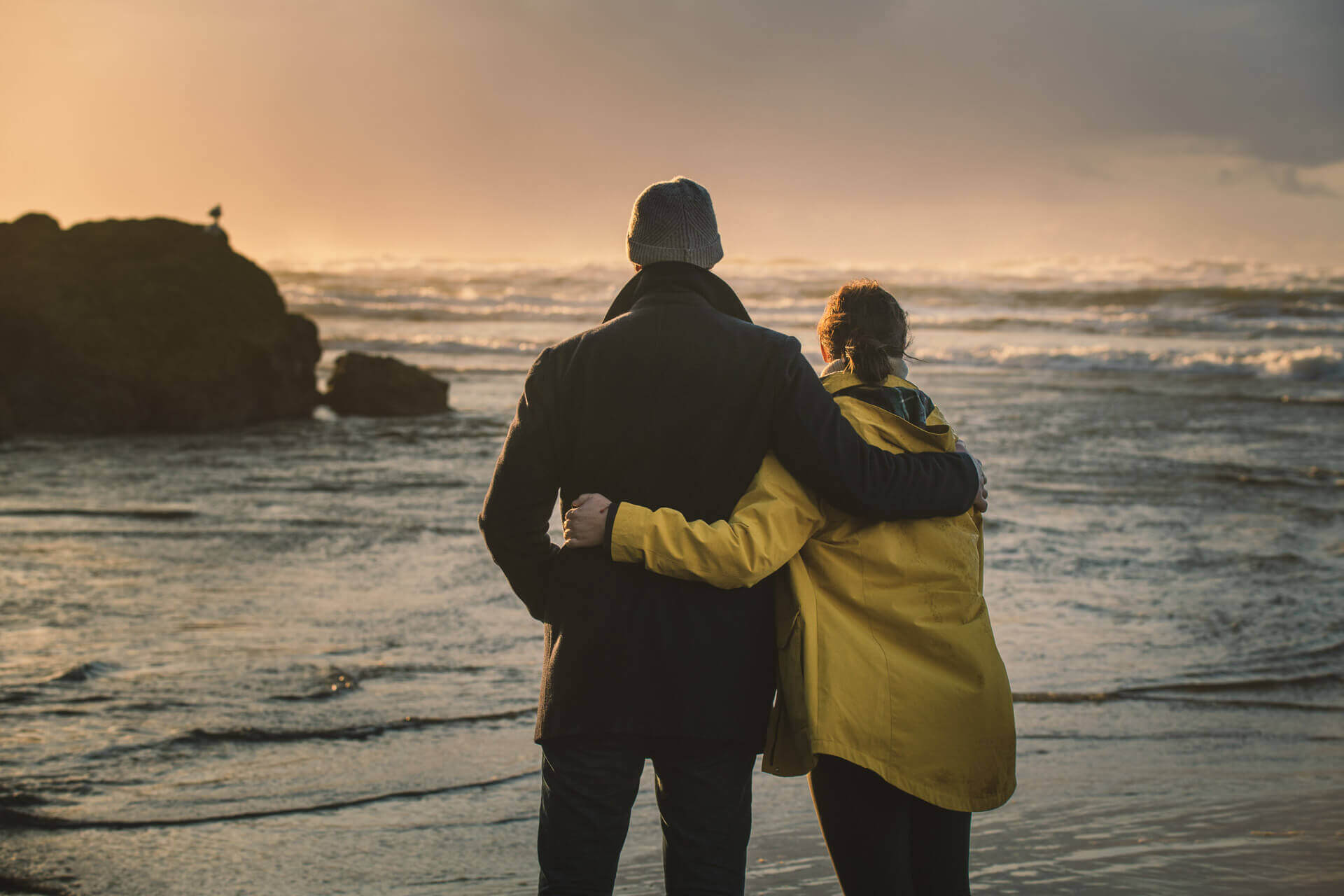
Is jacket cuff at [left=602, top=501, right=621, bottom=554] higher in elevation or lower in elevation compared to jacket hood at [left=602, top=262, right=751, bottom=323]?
lower

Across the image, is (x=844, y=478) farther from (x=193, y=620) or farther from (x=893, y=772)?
(x=193, y=620)

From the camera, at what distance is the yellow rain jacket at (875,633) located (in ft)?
6.88

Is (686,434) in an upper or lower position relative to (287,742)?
upper

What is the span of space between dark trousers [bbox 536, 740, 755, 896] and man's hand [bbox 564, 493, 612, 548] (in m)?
0.41

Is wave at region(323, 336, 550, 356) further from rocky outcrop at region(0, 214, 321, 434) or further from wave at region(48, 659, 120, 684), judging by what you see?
wave at region(48, 659, 120, 684)

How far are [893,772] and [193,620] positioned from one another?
4.45 meters

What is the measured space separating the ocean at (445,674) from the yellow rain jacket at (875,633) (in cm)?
54

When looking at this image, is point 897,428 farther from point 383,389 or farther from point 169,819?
point 383,389

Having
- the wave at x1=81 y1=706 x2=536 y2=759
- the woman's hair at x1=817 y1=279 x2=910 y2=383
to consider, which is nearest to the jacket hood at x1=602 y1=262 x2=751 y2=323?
the woman's hair at x1=817 y1=279 x2=910 y2=383

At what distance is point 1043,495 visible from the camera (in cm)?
929

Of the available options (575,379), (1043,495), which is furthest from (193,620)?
(1043,495)

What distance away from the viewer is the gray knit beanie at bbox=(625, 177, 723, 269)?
2.24 meters

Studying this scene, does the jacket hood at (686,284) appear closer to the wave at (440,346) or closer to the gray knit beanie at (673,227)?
the gray knit beanie at (673,227)

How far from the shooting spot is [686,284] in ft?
7.27
